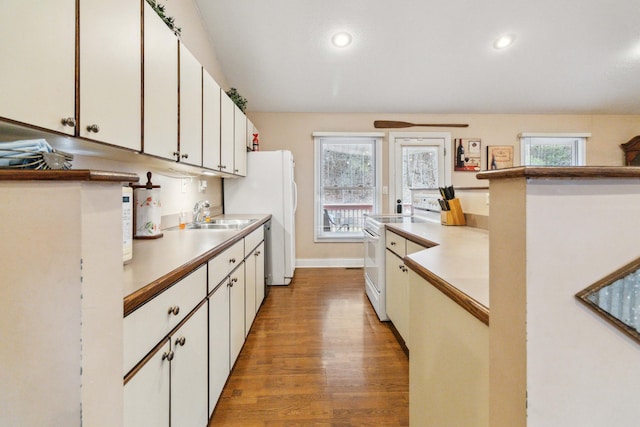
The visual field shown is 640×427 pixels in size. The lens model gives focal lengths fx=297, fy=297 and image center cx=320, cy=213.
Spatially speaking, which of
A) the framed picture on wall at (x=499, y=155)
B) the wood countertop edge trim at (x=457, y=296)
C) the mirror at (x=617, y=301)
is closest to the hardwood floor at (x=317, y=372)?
the wood countertop edge trim at (x=457, y=296)

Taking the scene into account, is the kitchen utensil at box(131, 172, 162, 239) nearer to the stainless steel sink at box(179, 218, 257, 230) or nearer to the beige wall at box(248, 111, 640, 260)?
the stainless steel sink at box(179, 218, 257, 230)

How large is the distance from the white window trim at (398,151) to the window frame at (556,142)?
1.20 metres

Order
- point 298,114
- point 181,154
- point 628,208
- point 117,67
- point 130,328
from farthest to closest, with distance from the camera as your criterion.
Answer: point 298,114 → point 181,154 → point 117,67 → point 130,328 → point 628,208

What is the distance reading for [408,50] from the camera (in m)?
3.54

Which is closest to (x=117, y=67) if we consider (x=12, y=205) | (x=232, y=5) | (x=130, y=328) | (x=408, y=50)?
(x=12, y=205)

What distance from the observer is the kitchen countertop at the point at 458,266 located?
794mm

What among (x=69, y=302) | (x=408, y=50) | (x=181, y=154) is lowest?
(x=69, y=302)

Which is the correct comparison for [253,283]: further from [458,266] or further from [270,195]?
[458,266]

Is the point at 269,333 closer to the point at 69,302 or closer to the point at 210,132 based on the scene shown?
the point at 210,132

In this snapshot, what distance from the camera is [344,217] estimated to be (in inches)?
192

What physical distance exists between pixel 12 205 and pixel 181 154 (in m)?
1.35

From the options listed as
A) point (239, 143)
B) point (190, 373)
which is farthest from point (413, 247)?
point (239, 143)

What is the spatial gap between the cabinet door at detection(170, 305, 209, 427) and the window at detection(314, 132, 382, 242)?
347cm

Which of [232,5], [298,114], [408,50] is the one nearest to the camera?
[232,5]
